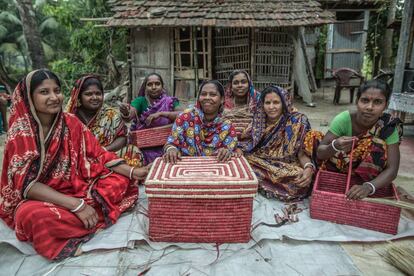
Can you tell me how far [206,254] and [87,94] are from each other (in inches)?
77.2

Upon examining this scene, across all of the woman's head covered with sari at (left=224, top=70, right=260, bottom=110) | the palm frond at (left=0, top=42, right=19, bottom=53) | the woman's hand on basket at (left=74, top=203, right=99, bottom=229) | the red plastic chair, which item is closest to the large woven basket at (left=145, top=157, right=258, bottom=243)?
the woman's hand on basket at (left=74, top=203, right=99, bottom=229)

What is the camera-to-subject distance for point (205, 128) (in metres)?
3.17

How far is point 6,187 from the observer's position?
2.30 m

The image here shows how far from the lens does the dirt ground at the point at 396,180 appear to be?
2184mm

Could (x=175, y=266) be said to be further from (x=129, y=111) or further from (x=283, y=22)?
(x=283, y=22)

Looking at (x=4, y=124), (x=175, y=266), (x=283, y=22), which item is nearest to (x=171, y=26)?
(x=283, y=22)

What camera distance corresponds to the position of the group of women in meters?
2.27

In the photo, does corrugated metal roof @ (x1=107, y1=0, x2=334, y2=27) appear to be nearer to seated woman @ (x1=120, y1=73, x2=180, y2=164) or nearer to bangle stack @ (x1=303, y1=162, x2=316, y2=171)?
seated woman @ (x1=120, y1=73, x2=180, y2=164)

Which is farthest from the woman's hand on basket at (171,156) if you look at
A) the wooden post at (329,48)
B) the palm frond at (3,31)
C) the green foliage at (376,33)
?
the palm frond at (3,31)

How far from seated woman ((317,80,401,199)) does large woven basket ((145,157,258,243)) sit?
90cm

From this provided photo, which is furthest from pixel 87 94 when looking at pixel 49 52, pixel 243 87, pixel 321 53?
pixel 49 52

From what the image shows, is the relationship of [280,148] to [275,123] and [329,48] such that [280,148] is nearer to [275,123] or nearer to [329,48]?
[275,123]

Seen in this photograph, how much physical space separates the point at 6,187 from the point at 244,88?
9.13ft

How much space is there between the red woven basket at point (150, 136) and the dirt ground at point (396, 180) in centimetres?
219
